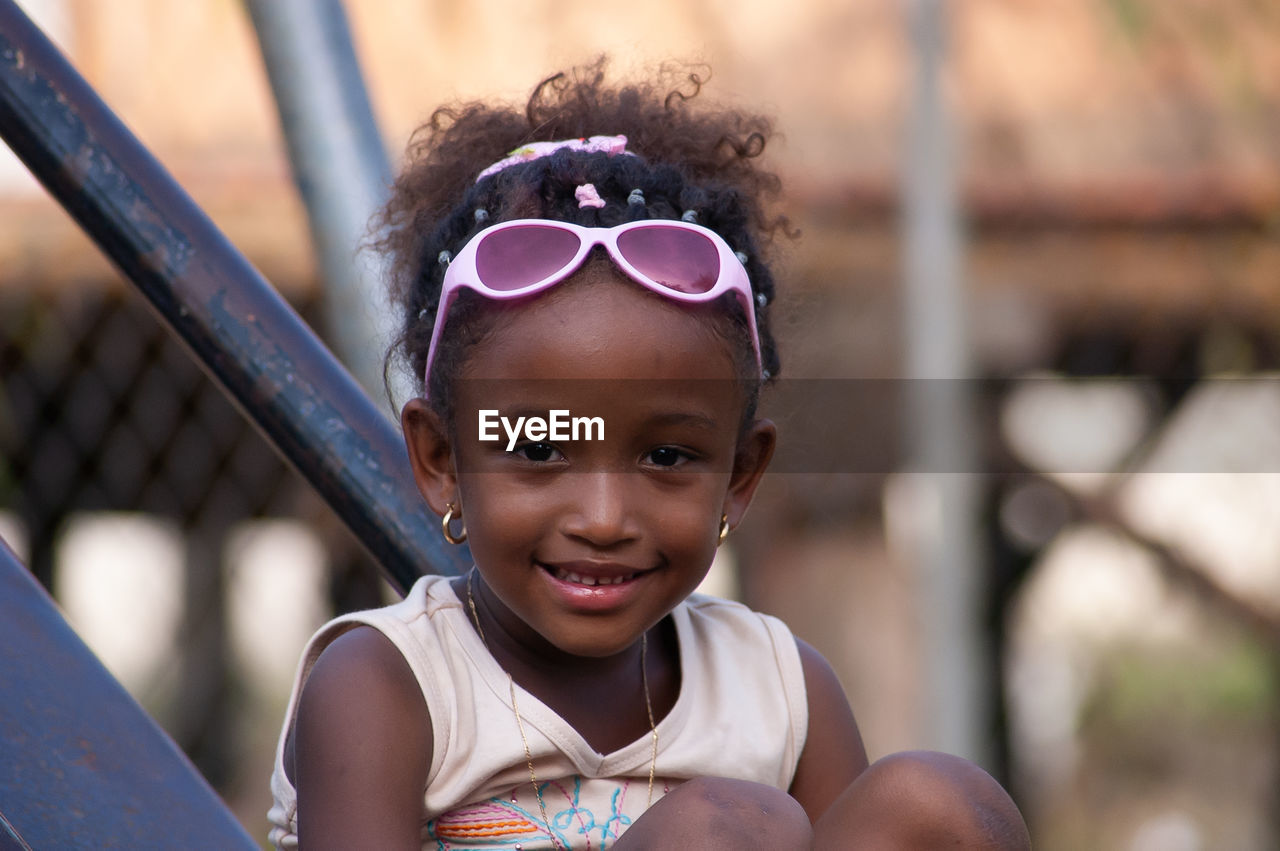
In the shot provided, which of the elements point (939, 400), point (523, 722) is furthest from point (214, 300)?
point (939, 400)

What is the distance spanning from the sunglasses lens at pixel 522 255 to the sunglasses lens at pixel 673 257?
5 centimetres

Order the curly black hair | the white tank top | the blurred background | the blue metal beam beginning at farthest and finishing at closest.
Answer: the blurred background < the curly black hair < the white tank top < the blue metal beam

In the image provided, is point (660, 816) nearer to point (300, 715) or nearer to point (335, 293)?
point (300, 715)

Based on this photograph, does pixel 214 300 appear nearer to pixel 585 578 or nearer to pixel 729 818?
pixel 585 578

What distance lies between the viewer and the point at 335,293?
1.55m

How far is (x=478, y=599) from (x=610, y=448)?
0.24 meters

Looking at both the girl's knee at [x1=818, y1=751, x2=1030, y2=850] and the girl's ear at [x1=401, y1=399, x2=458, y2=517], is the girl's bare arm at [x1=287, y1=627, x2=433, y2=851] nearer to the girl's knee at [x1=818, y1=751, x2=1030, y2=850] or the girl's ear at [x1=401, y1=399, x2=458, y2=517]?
the girl's ear at [x1=401, y1=399, x2=458, y2=517]

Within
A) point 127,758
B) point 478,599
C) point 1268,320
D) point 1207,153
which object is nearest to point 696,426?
point 478,599

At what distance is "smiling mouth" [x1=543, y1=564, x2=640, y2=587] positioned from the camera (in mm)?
1307

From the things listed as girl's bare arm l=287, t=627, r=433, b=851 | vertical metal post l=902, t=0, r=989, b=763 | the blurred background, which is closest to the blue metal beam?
girl's bare arm l=287, t=627, r=433, b=851

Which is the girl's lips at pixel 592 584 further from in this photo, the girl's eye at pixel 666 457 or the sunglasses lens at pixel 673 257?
the sunglasses lens at pixel 673 257

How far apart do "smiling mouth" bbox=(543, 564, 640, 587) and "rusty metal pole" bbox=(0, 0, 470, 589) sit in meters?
0.14

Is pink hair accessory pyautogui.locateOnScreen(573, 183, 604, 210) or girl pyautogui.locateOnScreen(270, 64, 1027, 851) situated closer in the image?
girl pyautogui.locateOnScreen(270, 64, 1027, 851)

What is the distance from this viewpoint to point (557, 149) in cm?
149
